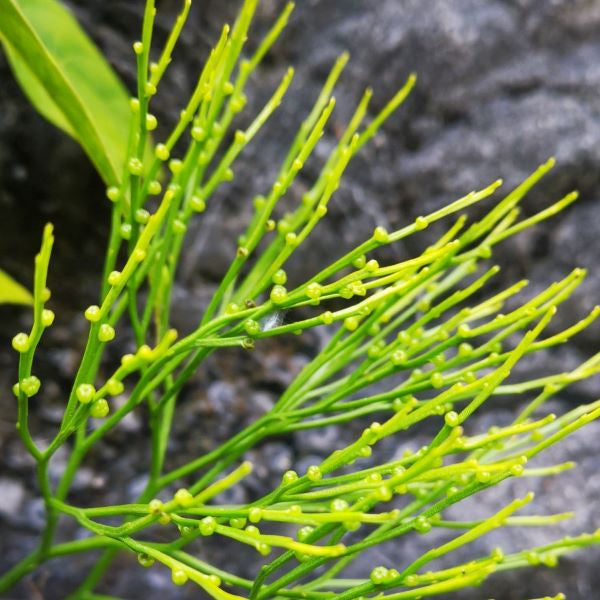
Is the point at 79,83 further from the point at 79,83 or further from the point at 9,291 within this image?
the point at 9,291

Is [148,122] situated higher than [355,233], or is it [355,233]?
[355,233]

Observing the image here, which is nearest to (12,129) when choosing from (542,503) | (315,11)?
(315,11)

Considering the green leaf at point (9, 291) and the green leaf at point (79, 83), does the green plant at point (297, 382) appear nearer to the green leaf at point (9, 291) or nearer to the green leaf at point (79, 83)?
the green leaf at point (79, 83)

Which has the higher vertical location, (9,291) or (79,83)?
(79,83)

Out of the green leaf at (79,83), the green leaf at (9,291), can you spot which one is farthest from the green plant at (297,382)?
the green leaf at (9,291)

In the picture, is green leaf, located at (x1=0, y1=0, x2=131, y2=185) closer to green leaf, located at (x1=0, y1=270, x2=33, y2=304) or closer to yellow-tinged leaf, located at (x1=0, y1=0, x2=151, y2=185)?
yellow-tinged leaf, located at (x1=0, y1=0, x2=151, y2=185)

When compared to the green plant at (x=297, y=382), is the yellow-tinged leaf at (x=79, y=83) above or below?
above

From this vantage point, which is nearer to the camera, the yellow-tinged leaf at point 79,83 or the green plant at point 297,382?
the green plant at point 297,382

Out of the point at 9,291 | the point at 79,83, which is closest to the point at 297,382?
the point at 9,291

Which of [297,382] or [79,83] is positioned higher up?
[79,83]

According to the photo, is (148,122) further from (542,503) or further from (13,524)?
(542,503)

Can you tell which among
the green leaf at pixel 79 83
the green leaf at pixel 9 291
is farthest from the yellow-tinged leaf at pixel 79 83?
the green leaf at pixel 9 291
